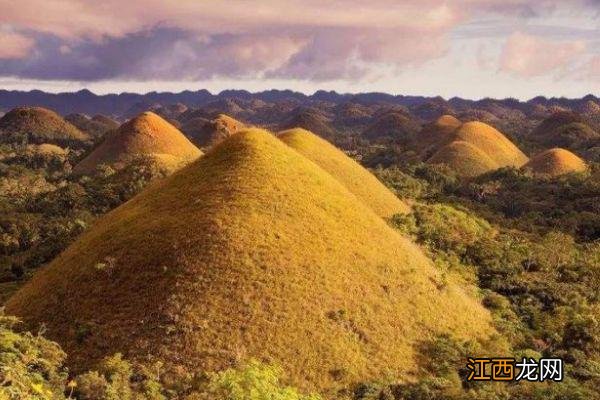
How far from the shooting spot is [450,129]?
488ft

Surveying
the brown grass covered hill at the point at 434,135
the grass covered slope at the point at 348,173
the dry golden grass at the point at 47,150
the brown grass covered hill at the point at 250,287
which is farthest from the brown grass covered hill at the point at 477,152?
the dry golden grass at the point at 47,150

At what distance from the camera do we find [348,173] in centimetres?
6122

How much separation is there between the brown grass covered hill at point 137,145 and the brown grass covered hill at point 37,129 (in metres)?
54.8

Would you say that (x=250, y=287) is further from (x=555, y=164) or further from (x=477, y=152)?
(x=477, y=152)

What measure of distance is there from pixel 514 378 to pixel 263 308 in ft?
40.7

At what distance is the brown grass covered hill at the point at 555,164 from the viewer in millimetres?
104188

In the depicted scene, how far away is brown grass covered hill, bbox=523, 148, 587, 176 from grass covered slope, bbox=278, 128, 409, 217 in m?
51.9

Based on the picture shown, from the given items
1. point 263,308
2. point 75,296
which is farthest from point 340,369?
point 75,296

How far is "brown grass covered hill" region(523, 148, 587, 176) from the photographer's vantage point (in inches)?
4102

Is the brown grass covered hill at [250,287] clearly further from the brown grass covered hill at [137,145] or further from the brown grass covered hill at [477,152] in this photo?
the brown grass covered hill at [477,152]

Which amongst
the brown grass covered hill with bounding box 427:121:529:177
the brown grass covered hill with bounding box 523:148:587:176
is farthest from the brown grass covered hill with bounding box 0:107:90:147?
the brown grass covered hill with bounding box 523:148:587:176

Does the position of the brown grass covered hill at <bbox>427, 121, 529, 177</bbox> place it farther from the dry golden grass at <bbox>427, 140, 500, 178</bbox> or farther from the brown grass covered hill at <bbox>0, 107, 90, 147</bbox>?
the brown grass covered hill at <bbox>0, 107, 90, 147</bbox>

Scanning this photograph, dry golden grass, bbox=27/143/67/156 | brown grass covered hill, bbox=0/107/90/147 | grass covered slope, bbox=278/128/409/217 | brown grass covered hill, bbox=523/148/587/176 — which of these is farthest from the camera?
brown grass covered hill, bbox=0/107/90/147

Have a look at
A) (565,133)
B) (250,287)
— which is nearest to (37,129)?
(565,133)
